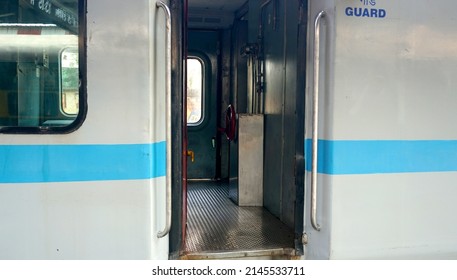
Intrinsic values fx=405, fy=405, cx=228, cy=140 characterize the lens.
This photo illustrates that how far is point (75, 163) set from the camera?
2252 millimetres

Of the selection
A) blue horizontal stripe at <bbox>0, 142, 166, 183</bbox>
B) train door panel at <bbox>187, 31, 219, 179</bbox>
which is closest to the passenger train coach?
blue horizontal stripe at <bbox>0, 142, 166, 183</bbox>

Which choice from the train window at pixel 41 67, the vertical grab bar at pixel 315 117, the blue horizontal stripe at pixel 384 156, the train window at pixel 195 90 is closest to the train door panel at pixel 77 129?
the train window at pixel 41 67

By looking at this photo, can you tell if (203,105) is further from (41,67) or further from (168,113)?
(41,67)

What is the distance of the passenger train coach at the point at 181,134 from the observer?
223cm

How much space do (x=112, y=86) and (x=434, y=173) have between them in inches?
86.2

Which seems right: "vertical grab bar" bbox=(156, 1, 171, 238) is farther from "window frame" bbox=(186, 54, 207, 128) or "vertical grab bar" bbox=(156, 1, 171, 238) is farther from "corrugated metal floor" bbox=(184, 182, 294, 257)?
"window frame" bbox=(186, 54, 207, 128)

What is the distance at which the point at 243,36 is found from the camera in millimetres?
5430

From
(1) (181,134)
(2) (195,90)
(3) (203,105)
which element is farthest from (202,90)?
(1) (181,134)

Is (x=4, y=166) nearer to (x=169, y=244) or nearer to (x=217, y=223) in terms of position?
(x=169, y=244)

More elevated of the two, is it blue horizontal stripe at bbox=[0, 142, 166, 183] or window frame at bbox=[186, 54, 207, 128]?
window frame at bbox=[186, 54, 207, 128]

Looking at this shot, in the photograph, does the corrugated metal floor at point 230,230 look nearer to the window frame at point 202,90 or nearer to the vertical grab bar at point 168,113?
the vertical grab bar at point 168,113

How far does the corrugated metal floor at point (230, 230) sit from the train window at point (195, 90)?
1449 mm

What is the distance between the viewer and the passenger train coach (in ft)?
7.31

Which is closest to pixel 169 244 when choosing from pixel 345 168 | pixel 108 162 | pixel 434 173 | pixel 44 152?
pixel 108 162
